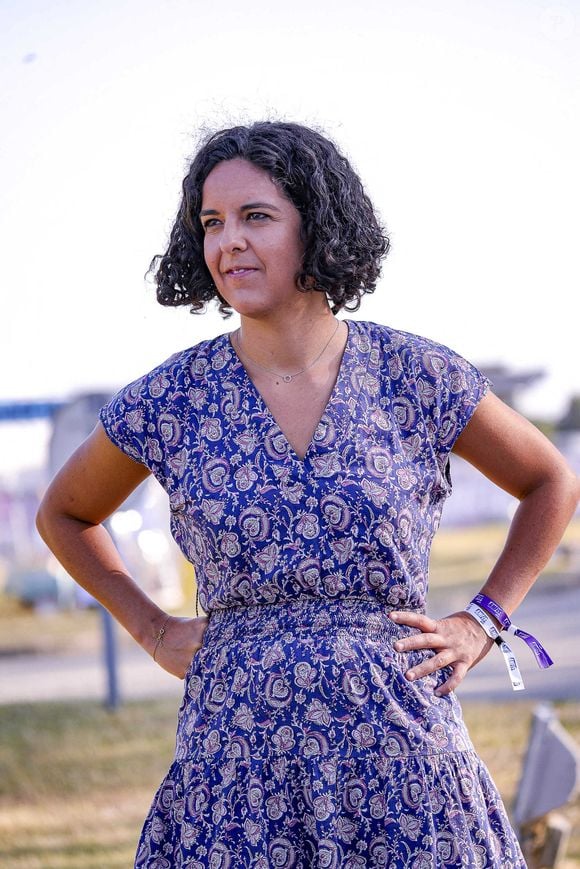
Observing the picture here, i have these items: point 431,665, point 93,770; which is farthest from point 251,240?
point 93,770

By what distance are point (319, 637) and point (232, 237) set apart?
0.68m

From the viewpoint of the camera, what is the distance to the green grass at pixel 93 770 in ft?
15.2

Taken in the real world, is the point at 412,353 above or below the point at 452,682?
above

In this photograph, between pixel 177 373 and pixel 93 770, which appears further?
pixel 93 770

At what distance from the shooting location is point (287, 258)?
6.47ft

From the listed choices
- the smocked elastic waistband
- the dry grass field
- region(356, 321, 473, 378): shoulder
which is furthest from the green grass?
region(356, 321, 473, 378): shoulder

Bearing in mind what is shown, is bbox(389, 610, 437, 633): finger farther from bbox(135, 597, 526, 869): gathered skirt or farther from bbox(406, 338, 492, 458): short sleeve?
bbox(406, 338, 492, 458): short sleeve

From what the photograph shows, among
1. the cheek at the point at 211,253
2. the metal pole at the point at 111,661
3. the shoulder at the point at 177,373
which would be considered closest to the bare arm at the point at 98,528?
the shoulder at the point at 177,373

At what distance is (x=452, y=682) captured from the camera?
6.31 feet

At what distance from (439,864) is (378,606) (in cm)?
41

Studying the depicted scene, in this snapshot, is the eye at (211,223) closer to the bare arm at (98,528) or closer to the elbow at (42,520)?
the bare arm at (98,528)

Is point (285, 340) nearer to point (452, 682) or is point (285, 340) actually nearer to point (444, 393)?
point (444, 393)

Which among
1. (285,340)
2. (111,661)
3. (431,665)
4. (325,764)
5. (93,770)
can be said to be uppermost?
(285,340)

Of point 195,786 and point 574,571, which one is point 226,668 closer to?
point 195,786
